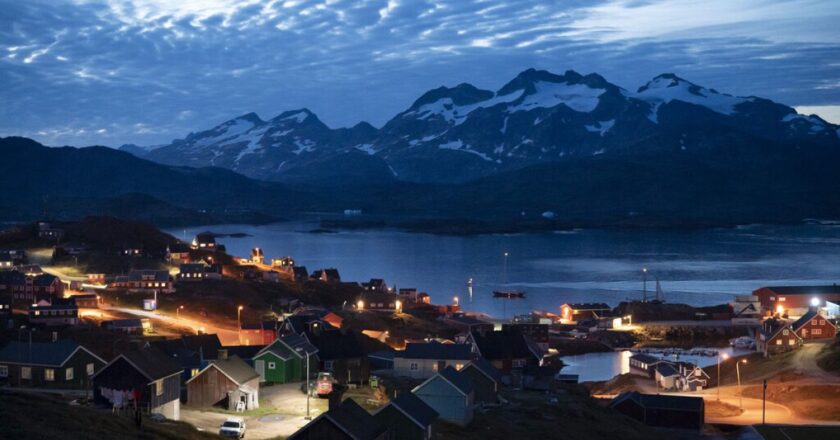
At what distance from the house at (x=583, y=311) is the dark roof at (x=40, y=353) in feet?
131

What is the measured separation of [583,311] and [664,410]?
3175 centimetres

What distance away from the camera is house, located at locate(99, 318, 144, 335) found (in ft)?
139

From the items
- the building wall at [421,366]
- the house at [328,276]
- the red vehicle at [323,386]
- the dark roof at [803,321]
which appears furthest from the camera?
the house at [328,276]

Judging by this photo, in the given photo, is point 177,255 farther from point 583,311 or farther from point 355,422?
point 355,422

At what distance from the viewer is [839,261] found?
368ft

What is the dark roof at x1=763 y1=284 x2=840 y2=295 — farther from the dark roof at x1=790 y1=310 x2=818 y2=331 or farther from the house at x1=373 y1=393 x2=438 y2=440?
the house at x1=373 y1=393 x2=438 y2=440

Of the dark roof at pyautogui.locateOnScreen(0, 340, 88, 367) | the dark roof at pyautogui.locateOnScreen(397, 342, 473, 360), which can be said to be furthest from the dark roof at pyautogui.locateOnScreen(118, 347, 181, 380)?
the dark roof at pyautogui.locateOnScreen(397, 342, 473, 360)

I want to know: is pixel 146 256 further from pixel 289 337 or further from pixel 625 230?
pixel 625 230

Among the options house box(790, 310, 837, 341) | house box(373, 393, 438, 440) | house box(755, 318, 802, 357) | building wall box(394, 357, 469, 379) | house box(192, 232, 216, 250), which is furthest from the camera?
house box(192, 232, 216, 250)

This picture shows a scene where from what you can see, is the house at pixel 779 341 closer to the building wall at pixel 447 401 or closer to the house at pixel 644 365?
the house at pixel 644 365

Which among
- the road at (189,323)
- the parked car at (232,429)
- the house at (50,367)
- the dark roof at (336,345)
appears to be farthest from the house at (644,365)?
the parked car at (232,429)

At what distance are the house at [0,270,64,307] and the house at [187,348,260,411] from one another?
26272 millimetres

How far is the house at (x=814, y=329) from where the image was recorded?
1918 inches

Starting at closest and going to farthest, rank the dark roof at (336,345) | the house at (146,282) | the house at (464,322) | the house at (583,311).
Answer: the dark roof at (336,345) → the house at (464,322) → the house at (146,282) → the house at (583,311)
